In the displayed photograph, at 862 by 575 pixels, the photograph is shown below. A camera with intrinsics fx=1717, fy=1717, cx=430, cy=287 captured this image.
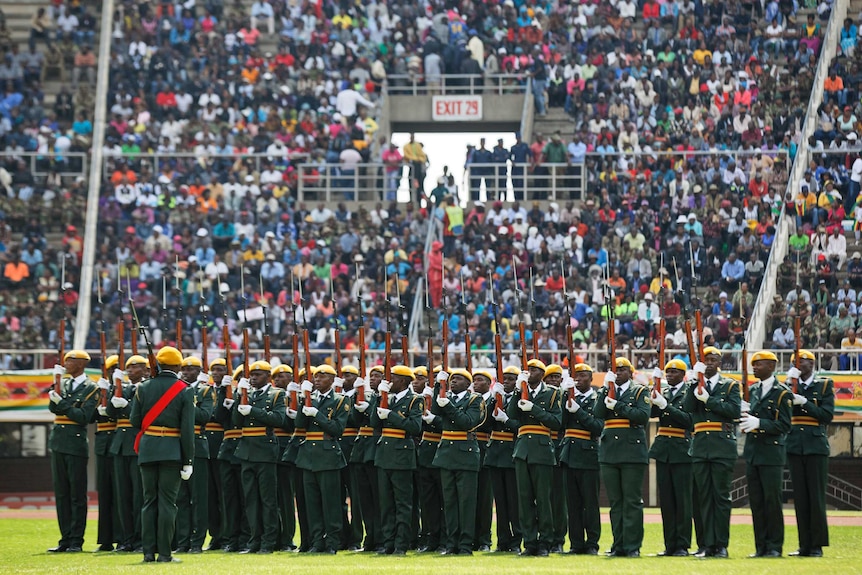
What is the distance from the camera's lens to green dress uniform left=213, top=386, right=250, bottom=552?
18266 mm

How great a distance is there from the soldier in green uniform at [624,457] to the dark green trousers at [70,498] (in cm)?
548

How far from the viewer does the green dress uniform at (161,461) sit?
612 inches

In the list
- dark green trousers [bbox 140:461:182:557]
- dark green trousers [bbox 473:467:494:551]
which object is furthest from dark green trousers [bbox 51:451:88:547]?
dark green trousers [bbox 473:467:494:551]

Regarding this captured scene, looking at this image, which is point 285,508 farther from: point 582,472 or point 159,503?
point 582,472


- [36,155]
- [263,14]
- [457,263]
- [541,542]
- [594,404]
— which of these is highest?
[263,14]

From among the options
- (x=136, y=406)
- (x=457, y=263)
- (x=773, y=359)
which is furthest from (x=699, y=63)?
(x=136, y=406)

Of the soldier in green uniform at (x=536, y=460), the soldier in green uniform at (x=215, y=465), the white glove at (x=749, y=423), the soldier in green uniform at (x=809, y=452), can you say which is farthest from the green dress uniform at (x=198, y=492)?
the soldier in green uniform at (x=809, y=452)

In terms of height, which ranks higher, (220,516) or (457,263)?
(457,263)

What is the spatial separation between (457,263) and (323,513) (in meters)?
13.8

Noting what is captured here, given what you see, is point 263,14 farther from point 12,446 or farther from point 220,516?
point 220,516

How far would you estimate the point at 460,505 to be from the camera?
17.5 m

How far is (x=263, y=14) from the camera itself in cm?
3822

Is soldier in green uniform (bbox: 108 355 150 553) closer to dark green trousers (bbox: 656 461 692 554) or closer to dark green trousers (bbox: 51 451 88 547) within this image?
dark green trousers (bbox: 51 451 88 547)

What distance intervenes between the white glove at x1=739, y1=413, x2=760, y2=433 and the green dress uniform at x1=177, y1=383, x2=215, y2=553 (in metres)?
5.52
